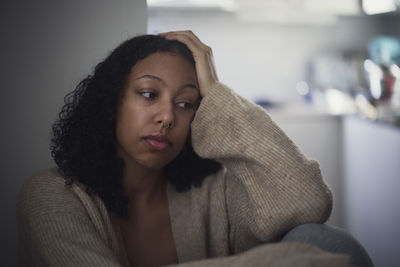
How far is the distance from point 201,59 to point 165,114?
18 centimetres

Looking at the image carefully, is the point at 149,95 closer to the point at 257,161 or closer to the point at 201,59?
the point at 201,59

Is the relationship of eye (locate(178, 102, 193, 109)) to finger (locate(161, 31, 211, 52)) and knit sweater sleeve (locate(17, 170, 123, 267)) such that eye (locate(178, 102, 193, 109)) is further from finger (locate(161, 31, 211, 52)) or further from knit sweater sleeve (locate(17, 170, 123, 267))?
knit sweater sleeve (locate(17, 170, 123, 267))

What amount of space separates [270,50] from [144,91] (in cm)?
208

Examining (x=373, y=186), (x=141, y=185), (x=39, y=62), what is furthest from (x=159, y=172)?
(x=373, y=186)

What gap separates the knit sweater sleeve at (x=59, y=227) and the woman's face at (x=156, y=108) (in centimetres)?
17

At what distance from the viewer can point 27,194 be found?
75 cm

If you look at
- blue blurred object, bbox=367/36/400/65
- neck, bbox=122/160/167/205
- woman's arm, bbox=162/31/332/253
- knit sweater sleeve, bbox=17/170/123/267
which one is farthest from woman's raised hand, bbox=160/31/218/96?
blue blurred object, bbox=367/36/400/65

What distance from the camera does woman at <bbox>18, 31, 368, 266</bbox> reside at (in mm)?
771

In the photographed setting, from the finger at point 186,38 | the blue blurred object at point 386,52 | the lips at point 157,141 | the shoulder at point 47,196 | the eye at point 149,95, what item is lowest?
the shoulder at point 47,196

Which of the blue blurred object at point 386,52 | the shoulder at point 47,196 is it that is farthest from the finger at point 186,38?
the blue blurred object at point 386,52

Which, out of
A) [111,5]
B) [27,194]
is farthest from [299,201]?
[111,5]

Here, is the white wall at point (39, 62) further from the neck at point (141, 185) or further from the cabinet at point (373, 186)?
the cabinet at point (373, 186)

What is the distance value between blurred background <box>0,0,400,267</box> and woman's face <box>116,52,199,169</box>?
18 centimetres

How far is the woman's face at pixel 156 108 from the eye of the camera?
2.70ft
